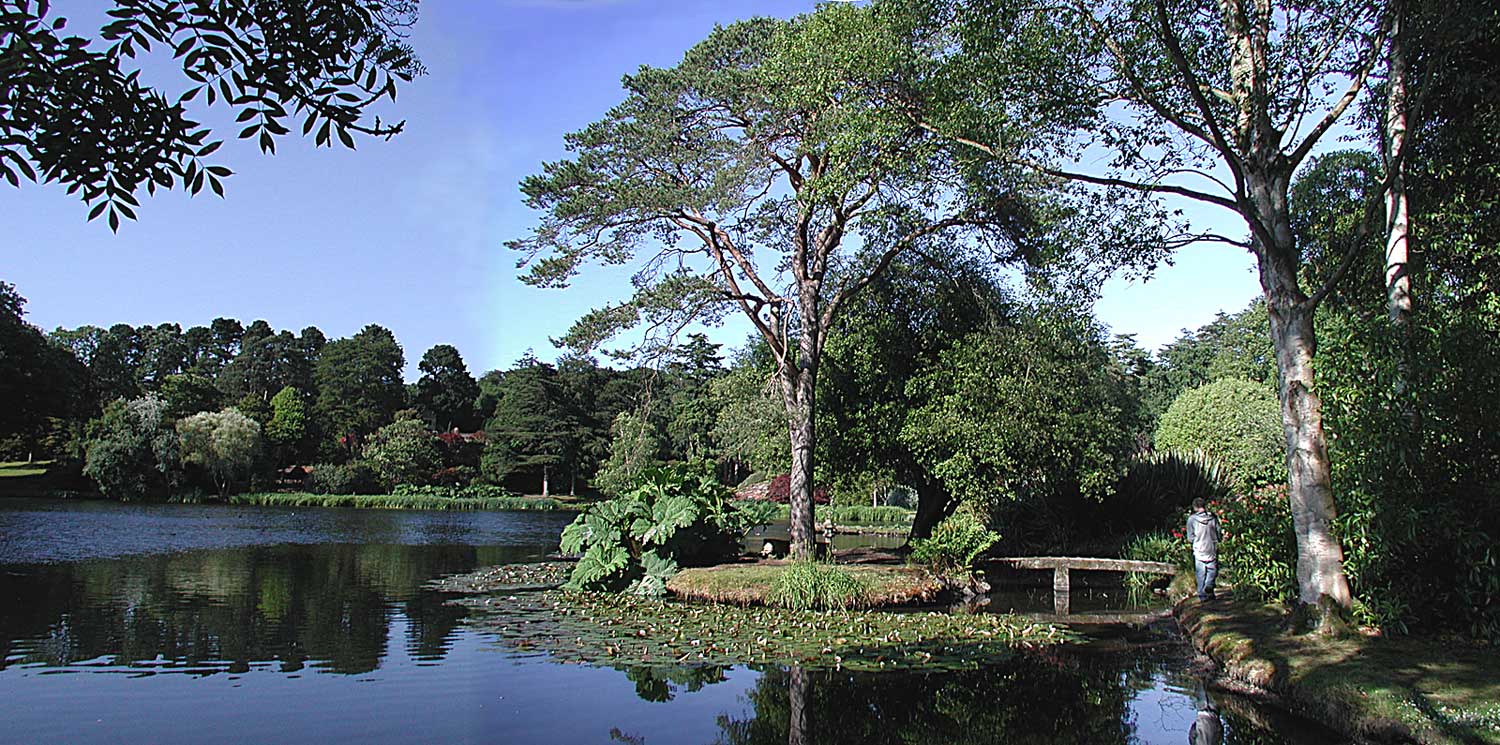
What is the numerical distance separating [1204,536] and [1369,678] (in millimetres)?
5727

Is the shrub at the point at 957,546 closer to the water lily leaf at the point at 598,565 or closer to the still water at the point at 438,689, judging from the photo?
the still water at the point at 438,689

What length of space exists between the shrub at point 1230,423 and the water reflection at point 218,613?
25.6m

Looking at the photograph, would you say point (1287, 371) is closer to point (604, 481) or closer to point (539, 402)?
point (604, 481)

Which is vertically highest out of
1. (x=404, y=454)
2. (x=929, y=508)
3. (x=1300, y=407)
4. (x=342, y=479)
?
(x=1300, y=407)

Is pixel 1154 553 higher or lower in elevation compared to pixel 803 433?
lower

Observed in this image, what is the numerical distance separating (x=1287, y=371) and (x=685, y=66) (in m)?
12.2

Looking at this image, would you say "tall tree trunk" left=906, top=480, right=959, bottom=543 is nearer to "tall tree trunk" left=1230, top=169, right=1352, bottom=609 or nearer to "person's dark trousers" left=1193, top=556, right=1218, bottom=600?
"person's dark trousers" left=1193, top=556, right=1218, bottom=600

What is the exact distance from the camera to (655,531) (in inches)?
652

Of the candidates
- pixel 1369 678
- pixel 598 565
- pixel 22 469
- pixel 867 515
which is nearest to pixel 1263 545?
pixel 1369 678

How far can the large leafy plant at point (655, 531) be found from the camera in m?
16.5

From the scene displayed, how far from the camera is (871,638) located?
11.8 metres

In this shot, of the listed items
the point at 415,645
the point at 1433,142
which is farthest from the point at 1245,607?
the point at 415,645

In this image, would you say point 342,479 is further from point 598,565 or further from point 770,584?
point 770,584

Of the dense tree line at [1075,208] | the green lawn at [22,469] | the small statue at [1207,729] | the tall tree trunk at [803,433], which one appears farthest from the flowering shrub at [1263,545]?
the green lawn at [22,469]
